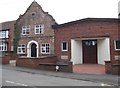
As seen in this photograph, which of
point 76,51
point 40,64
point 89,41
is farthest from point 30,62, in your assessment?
point 89,41

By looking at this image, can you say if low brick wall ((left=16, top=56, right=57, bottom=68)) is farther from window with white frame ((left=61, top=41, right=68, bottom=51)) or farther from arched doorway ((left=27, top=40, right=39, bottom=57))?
arched doorway ((left=27, top=40, right=39, bottom=57))

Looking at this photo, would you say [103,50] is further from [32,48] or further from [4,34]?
[4,34]

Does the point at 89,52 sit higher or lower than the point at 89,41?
lower

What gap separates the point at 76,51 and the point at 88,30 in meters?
3.17

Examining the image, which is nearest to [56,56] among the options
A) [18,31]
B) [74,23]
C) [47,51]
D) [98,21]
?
[47,51]

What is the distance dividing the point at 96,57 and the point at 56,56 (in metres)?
5.12

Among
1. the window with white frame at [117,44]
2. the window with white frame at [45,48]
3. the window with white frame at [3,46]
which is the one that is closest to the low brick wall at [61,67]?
the window with white frame at [117,44]

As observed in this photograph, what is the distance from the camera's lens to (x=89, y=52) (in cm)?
2862

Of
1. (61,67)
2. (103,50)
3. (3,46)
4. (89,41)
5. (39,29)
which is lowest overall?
(61,67)

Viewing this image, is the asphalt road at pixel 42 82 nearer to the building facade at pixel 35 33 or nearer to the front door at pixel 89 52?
the front door at pixel 89 52

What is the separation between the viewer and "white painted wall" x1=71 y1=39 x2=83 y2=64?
91.5 feet

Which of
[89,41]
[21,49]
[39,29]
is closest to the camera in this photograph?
[89,41]

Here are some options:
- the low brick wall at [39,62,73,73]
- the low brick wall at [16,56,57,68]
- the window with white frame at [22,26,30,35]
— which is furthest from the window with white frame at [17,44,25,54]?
the low brick wall at [39,62,73,73]

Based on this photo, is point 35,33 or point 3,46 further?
point 3,46
